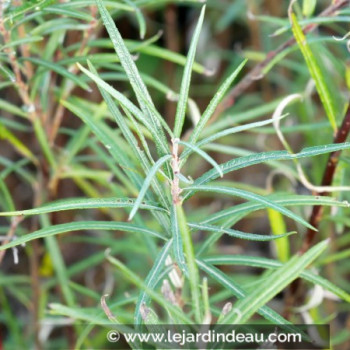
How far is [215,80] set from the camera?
1.88 metres

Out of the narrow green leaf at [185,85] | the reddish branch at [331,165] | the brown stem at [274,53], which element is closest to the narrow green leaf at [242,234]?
the narrow green leaf at [185,85]

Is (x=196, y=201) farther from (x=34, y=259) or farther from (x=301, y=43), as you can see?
(x=301, y=43)

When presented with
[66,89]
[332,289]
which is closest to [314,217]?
[332,289]

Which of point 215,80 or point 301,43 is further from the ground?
point 215,80

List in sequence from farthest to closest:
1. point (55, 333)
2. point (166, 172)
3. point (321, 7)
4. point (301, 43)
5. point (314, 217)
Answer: point (321, 7) < point (55, 333) < point (314, 217) < point (301, 43) < point (166, 172)

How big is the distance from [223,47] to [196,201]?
20.6 inches

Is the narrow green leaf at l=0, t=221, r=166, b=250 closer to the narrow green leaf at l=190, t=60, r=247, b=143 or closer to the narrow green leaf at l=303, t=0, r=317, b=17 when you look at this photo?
the narrow green leaf at l=190, t=60, r=247, b=143

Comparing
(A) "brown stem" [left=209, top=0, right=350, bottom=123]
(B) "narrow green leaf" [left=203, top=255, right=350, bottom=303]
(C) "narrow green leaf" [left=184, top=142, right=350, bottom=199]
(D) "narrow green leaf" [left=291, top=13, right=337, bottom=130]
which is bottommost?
(B) "narrow green leaf" [left=203, top=255, right=350, bottom=303]

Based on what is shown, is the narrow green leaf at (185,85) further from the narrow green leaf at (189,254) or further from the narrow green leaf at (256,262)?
the narrow green leaf at (256,262)

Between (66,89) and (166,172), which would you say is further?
(66,89)

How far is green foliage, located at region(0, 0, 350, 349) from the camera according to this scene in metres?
0.51

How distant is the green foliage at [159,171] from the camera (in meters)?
0.51

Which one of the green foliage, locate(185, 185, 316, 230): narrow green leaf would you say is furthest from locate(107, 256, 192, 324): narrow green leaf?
locate(185, 185, 316, 230): narrow green leaf

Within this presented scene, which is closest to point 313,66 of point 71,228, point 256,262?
point 256,262
